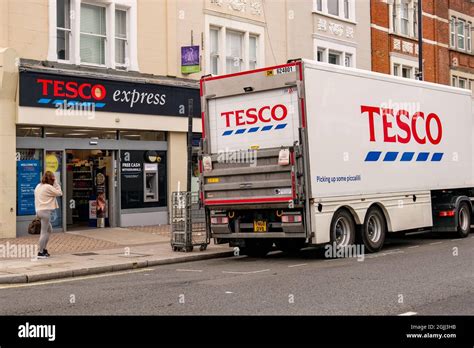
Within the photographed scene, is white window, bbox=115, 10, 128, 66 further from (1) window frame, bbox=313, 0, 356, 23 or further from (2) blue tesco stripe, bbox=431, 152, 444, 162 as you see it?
(2) blue tesco stripe, bbox=431, 152, 444, 162

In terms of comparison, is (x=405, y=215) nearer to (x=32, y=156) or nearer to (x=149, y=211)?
(x=149, y=211)

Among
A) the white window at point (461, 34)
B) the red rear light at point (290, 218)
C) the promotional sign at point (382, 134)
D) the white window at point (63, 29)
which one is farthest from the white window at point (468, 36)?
the red rear light at point (290, 218)

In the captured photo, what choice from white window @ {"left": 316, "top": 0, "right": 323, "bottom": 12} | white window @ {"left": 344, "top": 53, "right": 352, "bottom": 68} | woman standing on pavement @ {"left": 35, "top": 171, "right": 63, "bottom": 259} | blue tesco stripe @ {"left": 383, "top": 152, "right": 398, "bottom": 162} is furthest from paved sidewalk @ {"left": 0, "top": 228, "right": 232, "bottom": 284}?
white window @ {"left": 344, "top": 53, "right": 352, "bottom": 68}

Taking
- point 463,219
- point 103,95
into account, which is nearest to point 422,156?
point 463,219

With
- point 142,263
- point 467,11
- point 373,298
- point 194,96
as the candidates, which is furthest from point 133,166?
point 467,11

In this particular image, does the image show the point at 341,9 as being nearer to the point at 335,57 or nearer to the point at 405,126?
the point at 335,57

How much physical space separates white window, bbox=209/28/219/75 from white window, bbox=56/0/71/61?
5.66 meters

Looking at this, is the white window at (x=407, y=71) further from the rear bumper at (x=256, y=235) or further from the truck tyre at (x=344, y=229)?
the rear bumper at (x=256, y=235)

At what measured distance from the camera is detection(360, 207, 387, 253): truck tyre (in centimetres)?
1377

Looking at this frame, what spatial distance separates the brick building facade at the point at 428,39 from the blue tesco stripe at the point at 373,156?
17003 mm

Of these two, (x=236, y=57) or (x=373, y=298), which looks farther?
(x=236, y=57)

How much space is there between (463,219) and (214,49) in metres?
10.5

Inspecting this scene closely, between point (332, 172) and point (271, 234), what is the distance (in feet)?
5.65
